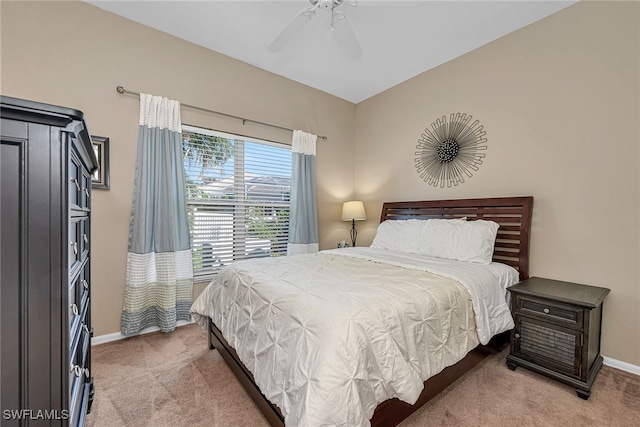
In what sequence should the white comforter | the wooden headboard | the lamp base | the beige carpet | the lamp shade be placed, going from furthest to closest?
the lamp base
the lamp shade
the wooden headboard
the beige carpet
the white comforter

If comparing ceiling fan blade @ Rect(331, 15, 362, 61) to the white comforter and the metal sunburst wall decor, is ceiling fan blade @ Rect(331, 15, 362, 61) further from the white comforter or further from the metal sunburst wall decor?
the white comforter

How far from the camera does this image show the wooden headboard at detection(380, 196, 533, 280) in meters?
2.51

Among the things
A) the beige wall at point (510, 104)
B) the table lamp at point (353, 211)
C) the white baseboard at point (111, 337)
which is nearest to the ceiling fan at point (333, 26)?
the beige wall at point (510, 104)

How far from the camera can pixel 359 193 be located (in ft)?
14.5

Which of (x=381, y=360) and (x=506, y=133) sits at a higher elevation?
(x=506, y=133)

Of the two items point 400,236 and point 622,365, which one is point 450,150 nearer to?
point 400,236

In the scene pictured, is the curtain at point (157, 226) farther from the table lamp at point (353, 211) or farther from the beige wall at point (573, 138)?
the beige wall at point (573, 138)

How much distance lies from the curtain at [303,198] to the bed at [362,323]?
3.29ft

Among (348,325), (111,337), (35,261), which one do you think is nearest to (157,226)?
(111,337)

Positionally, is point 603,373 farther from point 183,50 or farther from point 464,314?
point 183,50

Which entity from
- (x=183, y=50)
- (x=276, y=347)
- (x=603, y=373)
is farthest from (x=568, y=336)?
(x=183, y=50)

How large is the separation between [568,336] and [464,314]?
0.80m

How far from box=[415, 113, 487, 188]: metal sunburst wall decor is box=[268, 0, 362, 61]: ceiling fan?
1.50 m

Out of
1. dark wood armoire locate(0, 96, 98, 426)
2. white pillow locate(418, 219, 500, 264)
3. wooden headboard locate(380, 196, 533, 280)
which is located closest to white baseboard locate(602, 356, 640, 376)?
wooden headboard locate(380, 196, 533, 280)
